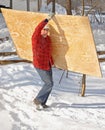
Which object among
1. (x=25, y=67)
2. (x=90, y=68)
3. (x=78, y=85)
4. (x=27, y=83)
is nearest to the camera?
(x=90, y=68)

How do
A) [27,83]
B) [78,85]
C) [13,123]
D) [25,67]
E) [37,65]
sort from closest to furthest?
[13,123], [37,65], [27,83], [78,85], [25,67]

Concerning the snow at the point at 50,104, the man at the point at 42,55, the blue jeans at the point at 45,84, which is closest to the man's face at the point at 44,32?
the man at the point at 42,55

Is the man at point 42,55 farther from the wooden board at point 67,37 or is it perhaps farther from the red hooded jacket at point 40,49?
the wooden board at point 67,37

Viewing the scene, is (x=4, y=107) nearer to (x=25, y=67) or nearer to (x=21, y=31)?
(x=21, y=31)

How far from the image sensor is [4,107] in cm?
688

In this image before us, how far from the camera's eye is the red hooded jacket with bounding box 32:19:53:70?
6652mm

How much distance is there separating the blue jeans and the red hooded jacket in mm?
97

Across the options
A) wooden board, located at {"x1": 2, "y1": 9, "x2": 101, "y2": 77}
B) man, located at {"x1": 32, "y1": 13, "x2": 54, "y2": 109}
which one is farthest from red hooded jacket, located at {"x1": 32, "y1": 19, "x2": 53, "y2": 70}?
wooden board, located at {"x1": 2, "y1": 9, "x2": 101, "y2": 77}

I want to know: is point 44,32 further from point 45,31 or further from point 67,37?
point 67,37

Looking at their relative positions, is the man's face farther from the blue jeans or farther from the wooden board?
the blue jeans

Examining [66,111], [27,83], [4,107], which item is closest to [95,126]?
[66,111]

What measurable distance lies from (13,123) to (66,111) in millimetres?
1223

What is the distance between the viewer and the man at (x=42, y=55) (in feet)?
21.9

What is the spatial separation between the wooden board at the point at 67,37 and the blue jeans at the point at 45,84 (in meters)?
0.65
